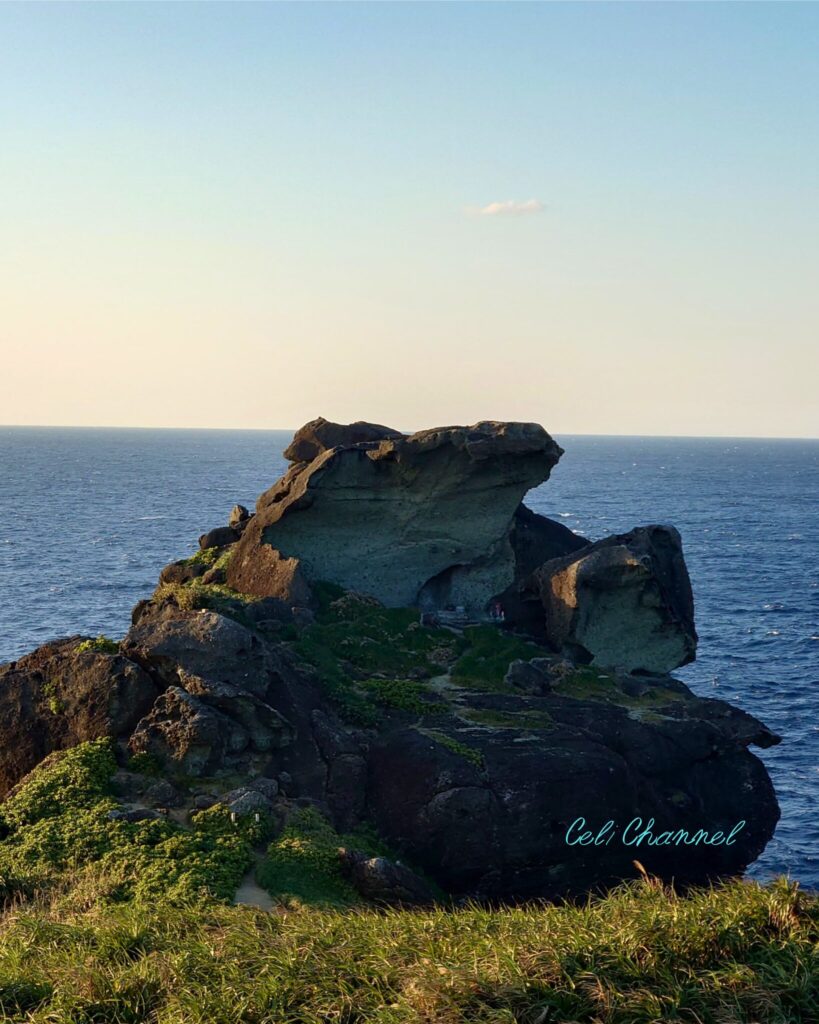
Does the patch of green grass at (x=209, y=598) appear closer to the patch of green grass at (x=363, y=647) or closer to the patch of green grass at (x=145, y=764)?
the patch of green grass at (x=363, y=647)

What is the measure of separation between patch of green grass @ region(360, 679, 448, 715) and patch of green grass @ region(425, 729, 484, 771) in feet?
6.80

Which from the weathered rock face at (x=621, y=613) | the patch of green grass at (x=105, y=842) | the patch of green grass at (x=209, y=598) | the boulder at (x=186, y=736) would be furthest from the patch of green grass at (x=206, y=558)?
the patch of green grass at (x=105, y=842)

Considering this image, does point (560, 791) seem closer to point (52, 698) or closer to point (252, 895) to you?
point (252, 895)

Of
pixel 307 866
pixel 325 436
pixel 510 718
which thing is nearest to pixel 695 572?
pixel 325 436

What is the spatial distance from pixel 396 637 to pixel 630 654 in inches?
342

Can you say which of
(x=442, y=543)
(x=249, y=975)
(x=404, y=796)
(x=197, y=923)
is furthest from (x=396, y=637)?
(x=249, y=975)

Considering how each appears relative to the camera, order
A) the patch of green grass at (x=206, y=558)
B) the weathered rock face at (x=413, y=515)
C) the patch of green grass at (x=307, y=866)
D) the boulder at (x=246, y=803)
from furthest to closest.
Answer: the patch of green grass at (x=206, y=558), the weathered rock face at (x=413, y=515), the boulder at (x=246, y=803), the patch of green grass at (x=307, y=866)

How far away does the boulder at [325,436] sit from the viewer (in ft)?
161

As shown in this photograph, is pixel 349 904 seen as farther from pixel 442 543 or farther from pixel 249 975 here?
pixel 442 543

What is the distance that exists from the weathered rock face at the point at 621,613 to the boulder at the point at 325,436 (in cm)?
1227

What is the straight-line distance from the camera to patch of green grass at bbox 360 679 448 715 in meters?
33.1

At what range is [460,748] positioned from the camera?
30047 millimetres

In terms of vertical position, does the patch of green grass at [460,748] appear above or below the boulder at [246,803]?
above

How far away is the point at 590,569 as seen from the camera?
40250mm
